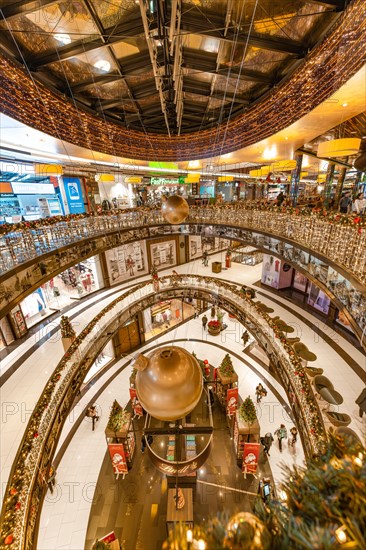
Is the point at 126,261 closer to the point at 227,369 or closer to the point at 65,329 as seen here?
the point at 65,329

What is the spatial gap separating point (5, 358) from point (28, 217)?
7.52 m

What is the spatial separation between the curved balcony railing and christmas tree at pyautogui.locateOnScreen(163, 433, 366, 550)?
556 millimetres

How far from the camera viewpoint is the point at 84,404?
31.9ft

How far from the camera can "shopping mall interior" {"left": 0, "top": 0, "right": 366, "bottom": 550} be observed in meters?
3.32

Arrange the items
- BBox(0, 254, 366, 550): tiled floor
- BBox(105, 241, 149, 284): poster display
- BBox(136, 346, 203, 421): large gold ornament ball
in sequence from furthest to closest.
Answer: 1. BBox(105, 241, 149, 284): poster display
2. BBox(0, 254, 366, 550): tiled floor
3. BBox(136, 346, 203, 421): large gold ornament ball

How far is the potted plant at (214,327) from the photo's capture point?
542 inches

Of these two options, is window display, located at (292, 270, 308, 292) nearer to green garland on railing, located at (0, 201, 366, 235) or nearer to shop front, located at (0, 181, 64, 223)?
green garland on railing, located at (0, 201, 366, 235)

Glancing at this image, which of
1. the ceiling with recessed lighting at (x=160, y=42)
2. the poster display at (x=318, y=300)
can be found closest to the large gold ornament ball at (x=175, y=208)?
the ceiling with recessed lighting at (x=160, y=42)

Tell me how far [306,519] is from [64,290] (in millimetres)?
15779

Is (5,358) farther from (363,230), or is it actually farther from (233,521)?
(363,230)

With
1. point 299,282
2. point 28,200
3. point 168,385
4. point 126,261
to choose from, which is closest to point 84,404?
point 126,261

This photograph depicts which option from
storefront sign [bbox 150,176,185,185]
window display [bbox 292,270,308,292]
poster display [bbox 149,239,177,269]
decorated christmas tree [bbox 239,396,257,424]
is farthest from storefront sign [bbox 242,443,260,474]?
storefront sign [bbox 150,176,185,185]

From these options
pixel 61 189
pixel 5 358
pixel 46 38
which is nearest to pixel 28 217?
Result: pixel 61 189

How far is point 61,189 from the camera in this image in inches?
532
